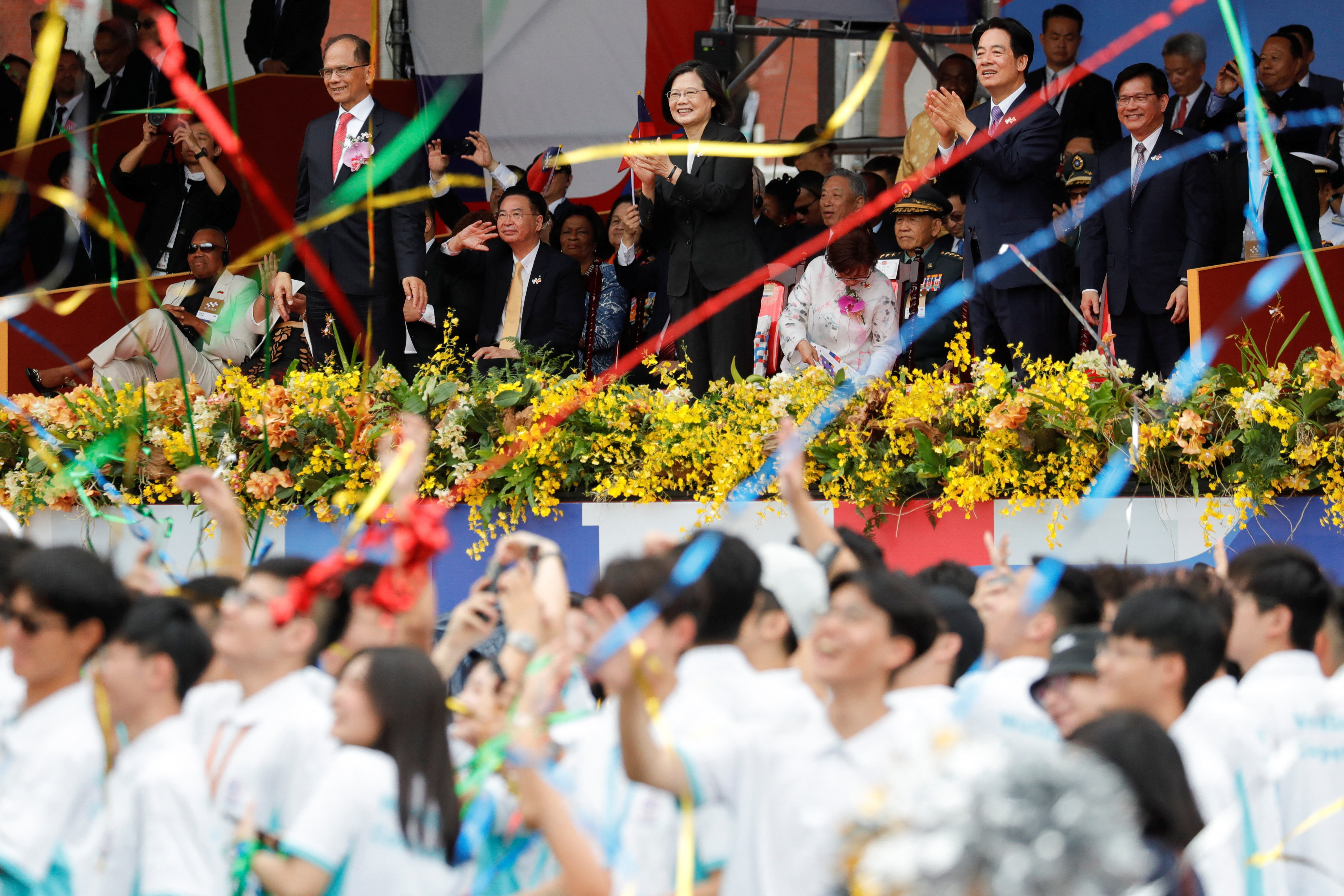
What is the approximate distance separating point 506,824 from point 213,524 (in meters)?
3.22

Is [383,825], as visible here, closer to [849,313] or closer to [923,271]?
[849,313]

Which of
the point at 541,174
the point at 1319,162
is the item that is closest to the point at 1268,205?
the point at 1319,162

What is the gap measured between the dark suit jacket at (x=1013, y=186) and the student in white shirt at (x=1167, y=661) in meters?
3.37

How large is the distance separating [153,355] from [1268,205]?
517 cm

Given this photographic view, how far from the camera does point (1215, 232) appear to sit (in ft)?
20.0

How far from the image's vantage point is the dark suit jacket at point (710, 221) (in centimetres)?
620

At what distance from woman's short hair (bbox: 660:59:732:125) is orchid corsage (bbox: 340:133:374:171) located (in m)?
1.33

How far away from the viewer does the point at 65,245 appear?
29.7 ft

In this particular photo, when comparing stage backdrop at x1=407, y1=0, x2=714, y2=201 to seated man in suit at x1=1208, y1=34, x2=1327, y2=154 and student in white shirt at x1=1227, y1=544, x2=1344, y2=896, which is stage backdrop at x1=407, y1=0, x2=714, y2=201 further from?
student in white shirt at x1=1227, y1=544, x2=1344, y2=896

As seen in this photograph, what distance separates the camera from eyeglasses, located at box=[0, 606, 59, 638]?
9.70ft

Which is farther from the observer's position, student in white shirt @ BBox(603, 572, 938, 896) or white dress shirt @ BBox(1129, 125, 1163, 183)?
white dress shirt @ BBox(1129, 125, 1163, 183)

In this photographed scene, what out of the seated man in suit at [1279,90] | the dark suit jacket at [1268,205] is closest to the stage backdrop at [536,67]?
the seated man in suit at [1279,90]

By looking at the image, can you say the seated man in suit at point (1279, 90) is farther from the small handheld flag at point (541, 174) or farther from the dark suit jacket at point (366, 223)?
the dark suit jacket at point (366, 223)

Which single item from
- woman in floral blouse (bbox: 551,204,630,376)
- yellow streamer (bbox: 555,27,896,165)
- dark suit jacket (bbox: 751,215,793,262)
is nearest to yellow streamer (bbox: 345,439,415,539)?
yellow streamer (bbox: 555,27,896,165)
